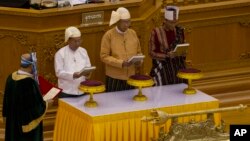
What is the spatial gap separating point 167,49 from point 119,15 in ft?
2.57

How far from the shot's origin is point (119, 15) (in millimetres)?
12633

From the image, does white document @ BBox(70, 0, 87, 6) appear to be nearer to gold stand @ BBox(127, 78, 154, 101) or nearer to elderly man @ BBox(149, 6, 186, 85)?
elderly man @ BBox(149, 6, 186, 85)

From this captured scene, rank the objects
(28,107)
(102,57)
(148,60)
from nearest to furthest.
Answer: (28,107)
(102,57)
(148,60)

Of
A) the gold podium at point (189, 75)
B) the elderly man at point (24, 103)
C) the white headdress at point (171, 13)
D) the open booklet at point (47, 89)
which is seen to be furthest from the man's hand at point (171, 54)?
the elderly man at point (24, 103)

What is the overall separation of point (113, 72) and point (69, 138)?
1152 mm

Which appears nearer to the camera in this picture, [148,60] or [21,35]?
[21,35]

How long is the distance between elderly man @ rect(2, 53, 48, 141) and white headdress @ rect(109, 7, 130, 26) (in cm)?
149

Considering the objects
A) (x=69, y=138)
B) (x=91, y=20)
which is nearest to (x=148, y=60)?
(x=91, y=20)

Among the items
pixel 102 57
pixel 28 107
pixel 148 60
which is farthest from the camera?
pixel 148 60

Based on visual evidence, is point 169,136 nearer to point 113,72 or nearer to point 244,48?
point 113,72

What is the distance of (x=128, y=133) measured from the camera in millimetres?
11867

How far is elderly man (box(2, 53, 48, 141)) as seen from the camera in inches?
450

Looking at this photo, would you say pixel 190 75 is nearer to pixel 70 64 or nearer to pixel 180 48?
pixel 180 48

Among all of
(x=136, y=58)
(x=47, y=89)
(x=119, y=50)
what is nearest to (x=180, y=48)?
(x=136, y=58)
